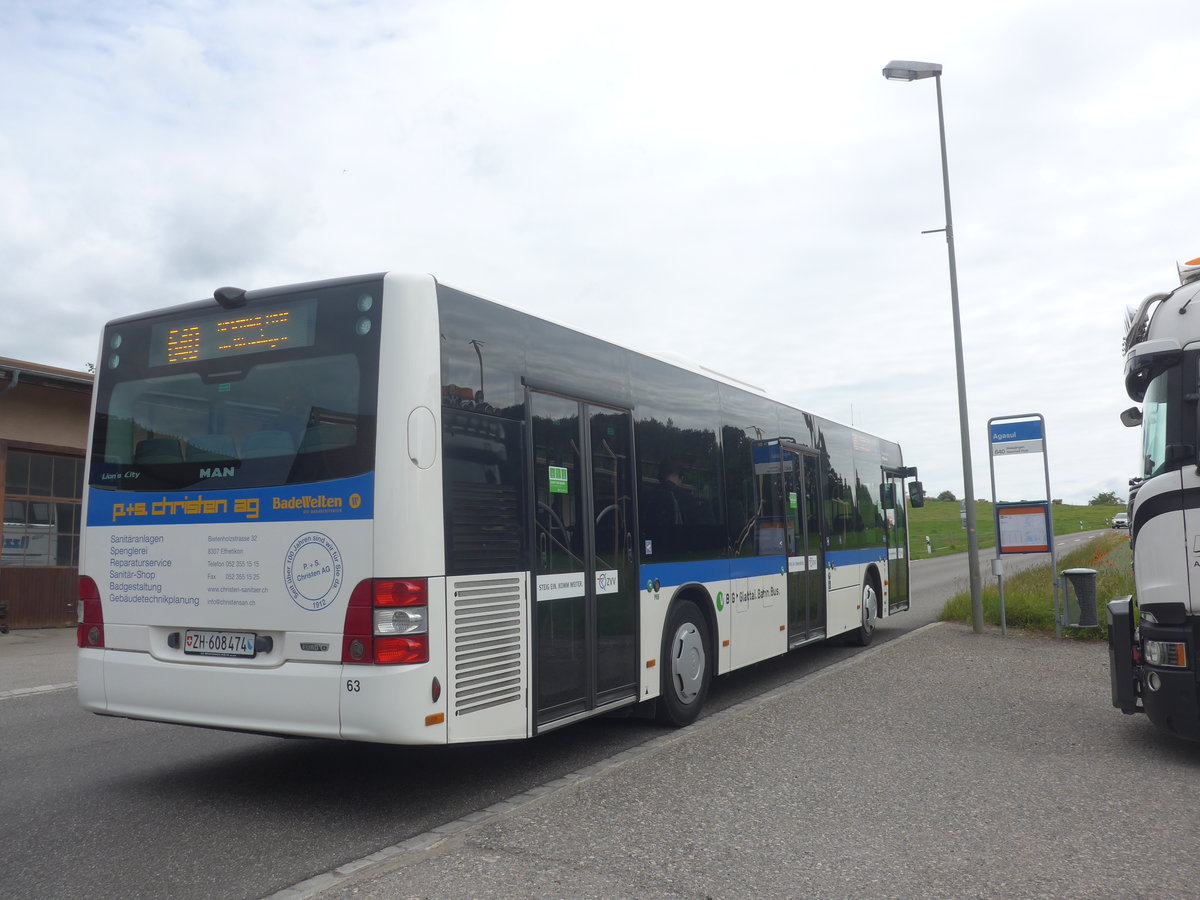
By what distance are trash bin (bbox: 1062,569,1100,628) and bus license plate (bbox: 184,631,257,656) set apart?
1166 cm

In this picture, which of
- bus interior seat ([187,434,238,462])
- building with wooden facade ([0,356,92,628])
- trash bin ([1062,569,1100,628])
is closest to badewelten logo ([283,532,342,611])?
bus interior seat ([187,434,238,462])

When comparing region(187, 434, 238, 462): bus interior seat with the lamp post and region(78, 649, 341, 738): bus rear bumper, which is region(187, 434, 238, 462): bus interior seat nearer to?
region(78, 649, 341, 738): bus rear bumper

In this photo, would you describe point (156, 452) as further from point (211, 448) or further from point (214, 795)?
point (214, 795)

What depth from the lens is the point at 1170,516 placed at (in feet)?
→ 21.7

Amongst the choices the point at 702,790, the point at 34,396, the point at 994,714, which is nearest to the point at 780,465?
the point at 994,714

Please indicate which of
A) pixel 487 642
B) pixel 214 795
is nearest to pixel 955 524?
pixel 487 642

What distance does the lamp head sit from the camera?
Answer: 51.7 feet

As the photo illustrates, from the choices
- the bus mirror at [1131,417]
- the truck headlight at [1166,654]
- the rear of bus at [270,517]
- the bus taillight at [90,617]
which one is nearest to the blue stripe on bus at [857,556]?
the bus mirror at [1131,417]

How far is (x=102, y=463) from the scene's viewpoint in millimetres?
6465

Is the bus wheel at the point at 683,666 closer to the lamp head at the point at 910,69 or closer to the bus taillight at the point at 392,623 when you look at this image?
the bus taillight at the point at 392,623

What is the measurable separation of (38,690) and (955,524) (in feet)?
256

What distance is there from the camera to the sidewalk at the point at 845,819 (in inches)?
173

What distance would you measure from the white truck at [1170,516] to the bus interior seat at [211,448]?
19.2 ft

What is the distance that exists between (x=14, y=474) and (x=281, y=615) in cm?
1494
